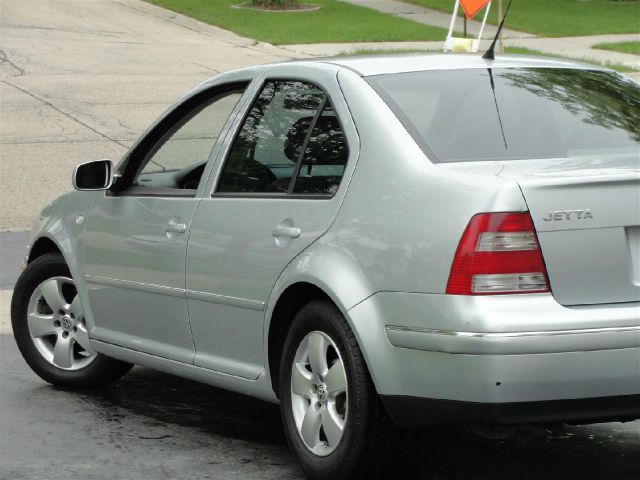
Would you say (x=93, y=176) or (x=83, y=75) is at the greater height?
(x=93, y=176)

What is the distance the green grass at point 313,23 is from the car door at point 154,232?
68.3ft

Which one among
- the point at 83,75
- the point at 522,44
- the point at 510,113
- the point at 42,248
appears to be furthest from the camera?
the point at 522,44

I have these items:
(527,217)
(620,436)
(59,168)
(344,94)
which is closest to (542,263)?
(527,217)

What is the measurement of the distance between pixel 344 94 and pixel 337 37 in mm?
22857

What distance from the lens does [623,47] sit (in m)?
27.0

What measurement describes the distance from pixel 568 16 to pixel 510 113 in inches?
1120

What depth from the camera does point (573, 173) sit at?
473cm

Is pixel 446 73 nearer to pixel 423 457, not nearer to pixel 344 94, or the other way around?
pixel 344 94

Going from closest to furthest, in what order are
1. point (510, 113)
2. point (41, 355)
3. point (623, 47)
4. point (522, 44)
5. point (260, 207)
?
point (510, 113)
point (260, 207)
point (41, 355)
point (623, 47)
point (522, 44)

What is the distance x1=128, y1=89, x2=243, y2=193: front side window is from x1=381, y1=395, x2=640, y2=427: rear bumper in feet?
6.08

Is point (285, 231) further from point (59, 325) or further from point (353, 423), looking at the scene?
point (59, 325)

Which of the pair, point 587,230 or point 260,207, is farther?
point 260,207

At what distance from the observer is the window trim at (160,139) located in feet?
20.4

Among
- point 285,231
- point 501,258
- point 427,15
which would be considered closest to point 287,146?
point 285,231
